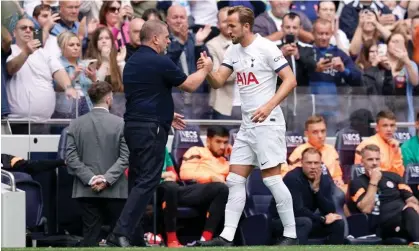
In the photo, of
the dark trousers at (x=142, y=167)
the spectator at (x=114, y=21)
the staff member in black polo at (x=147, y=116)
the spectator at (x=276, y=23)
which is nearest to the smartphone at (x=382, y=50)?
the spectator at (x=276, y=23)

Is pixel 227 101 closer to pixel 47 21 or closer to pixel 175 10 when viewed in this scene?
pixel 175 10

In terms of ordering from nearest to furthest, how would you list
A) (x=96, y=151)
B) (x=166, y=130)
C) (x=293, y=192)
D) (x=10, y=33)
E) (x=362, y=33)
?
(x=166, y=130) → (x=96, y=151) → (x=293, y=192) → (x=10, y=33) → (x=362, y=33)

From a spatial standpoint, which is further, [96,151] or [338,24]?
[338,24]

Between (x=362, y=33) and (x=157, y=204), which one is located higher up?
(x=362, y=33)

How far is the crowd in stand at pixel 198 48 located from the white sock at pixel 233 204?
9.70 feet

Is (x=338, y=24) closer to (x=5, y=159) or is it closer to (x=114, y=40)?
(x=114, y=40)

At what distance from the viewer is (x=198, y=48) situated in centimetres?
1517

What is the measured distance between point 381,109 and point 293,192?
8.35 ft

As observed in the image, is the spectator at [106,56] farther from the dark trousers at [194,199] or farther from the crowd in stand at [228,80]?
the dark trousers at [194,199]

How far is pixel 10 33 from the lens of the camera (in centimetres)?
1395

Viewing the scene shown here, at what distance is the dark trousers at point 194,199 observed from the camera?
12.5 metres

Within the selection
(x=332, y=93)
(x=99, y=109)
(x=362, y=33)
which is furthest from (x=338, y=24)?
(x=99, y=109)

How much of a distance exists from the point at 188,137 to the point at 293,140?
1.36 meters

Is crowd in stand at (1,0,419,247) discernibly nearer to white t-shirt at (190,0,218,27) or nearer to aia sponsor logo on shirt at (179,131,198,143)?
white t-shirt at (190,0,218,27)
